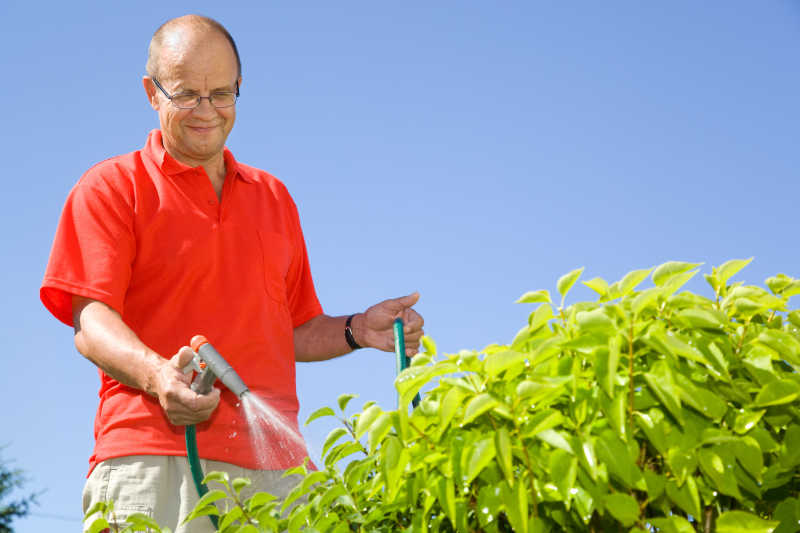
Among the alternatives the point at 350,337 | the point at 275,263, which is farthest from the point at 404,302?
the point at 275,263

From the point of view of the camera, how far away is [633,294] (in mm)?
1522

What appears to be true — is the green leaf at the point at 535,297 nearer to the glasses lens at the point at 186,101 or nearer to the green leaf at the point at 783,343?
the green leaf at the point at 783,343

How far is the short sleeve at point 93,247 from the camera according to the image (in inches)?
107

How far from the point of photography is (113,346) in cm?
254

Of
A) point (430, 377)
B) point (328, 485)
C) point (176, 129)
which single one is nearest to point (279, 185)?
point (176, 129)

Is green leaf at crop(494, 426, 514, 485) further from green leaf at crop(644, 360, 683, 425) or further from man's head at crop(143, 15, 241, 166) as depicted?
man's head at crop(143, 15, 241, 166)

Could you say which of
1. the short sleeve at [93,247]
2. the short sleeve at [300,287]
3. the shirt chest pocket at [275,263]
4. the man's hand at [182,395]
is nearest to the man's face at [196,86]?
the short sleeve at [93,247]

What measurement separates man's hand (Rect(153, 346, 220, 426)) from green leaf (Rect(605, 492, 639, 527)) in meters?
1.27

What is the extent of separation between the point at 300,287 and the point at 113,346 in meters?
1.09

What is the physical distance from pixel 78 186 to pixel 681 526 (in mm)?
2363

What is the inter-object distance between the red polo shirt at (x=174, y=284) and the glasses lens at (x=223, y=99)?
10.3 inches

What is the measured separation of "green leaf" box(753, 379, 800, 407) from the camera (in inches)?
53.9

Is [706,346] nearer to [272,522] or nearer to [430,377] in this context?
[430,377]

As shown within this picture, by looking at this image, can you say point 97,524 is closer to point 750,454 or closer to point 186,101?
point 750,454
